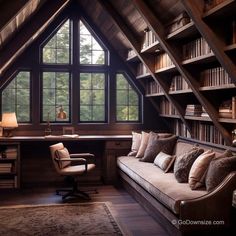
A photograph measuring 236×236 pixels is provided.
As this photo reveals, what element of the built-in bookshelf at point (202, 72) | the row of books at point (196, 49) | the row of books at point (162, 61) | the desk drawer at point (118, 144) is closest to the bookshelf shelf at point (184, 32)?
the built-in bookshelf at point (202, 72)

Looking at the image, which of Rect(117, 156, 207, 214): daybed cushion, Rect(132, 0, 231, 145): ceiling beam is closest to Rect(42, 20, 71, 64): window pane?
Rect(117, 156, 207, 214): daybed cushion

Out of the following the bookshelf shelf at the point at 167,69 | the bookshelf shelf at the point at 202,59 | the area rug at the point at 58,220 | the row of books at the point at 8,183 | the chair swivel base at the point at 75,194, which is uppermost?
the bookshelf shelf at the point at 167,69

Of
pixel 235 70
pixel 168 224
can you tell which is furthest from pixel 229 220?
pixel 235 70

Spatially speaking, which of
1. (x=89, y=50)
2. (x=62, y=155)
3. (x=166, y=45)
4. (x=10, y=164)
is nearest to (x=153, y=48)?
(x=166, y=45)

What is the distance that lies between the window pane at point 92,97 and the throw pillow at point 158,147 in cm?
161

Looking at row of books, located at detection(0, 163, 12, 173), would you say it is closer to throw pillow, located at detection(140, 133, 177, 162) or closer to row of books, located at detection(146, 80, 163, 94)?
throw pillow, located at detection(140, 133, 177, 162)

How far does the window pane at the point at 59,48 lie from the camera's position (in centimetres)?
680

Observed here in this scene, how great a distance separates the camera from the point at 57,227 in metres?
4.08

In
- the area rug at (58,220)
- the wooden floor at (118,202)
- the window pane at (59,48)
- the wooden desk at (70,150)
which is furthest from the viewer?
the window pane at (59,48)

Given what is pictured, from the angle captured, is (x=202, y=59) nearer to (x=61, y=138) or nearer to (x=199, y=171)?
(x=199, y=171)

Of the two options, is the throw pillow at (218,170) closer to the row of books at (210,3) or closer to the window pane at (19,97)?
the row of books at (210,3)

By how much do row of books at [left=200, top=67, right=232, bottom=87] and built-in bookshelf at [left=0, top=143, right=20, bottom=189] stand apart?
3.30 m

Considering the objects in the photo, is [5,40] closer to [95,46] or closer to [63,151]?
[63,151]

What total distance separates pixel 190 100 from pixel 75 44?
2.54m
